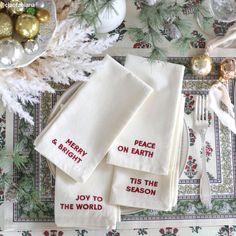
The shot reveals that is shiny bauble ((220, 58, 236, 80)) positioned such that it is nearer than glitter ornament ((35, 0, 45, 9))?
No

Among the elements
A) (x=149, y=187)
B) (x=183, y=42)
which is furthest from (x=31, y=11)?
(x=149, y=187)

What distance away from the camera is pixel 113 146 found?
0.83 meters

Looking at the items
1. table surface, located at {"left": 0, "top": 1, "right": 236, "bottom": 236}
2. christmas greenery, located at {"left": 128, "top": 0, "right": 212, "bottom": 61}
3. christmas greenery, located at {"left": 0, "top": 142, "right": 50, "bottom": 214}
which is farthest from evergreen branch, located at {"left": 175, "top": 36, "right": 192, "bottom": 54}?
christmas greenery, located at {"left": 0, "top": 142, "right": 50, "bottom": 214}

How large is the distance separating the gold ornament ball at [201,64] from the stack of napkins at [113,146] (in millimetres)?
74

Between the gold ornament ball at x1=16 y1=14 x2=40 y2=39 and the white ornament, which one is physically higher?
the white ornament

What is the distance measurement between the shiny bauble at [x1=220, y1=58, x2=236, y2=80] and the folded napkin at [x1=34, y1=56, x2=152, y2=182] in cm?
18

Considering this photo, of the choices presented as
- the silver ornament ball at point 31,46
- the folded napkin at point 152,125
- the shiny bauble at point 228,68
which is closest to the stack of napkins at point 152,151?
the folded napkin at point 152,125

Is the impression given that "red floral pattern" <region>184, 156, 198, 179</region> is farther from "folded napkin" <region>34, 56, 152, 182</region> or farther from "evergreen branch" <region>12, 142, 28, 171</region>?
"evergreen branch" <region>12, 142, 28, 171</region>

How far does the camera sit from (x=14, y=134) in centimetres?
89

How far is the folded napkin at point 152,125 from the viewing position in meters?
0.82

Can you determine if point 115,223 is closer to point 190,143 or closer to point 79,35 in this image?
point 190,143

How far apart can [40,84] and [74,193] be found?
0.77 ft

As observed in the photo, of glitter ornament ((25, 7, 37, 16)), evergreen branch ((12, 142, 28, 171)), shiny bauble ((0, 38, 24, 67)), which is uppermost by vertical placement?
glitter ornament ((25, 7, 37, 16))

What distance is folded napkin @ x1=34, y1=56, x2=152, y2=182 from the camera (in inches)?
32.2
